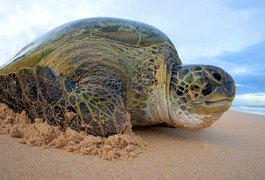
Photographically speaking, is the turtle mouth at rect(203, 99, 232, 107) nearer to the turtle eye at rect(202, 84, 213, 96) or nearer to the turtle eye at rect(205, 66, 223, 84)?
the turtle eye at rect(202, 84, 213, 96)

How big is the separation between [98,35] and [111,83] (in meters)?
0.78

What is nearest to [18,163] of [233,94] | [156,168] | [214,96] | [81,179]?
[81,179]

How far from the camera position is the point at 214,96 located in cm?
215

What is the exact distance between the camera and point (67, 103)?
1689mm

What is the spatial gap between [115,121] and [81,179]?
62 cm

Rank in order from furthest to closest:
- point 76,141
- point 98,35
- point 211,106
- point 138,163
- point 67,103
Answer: point 98,35 < point 211,106 < point 67,103 < point 76,141 < point 138,163

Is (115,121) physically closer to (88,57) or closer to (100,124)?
(100,124)

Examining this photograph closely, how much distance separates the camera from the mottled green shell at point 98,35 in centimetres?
258

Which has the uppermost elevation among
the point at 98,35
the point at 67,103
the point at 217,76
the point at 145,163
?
the point at 98,35

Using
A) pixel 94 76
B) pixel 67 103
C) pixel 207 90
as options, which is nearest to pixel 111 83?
pixel 94 76

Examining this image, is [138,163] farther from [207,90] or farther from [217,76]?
[217,76]

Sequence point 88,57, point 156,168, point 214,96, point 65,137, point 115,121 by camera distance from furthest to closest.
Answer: point 88,57 < point 214,96 < point 115,121 < point 65,137 < point 156,168

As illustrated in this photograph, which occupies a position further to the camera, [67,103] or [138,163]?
[67,103]

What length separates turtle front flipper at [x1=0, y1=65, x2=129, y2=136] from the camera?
1.66 meters
